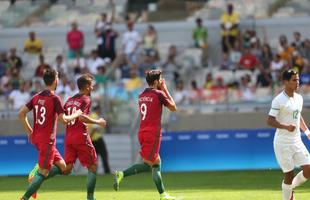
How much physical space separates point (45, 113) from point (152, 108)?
2.02m

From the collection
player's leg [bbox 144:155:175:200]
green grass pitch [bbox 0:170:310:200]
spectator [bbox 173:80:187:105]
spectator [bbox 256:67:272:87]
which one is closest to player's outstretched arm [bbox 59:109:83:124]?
player's leg [bbox 144:155:175:200]

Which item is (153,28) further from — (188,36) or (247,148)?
(247,148)

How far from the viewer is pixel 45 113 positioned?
15.1 metres

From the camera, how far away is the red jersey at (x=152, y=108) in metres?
16.2

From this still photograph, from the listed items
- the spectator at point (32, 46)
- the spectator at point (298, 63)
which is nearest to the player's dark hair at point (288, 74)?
the spectator at point (298, 63)

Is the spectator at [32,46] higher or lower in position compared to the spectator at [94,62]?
higher

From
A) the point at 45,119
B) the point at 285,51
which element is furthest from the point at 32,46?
the point at 45,119

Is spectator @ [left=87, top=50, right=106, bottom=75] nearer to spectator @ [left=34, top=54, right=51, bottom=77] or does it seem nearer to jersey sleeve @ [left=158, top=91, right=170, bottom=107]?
spectator @ [left=34, top=54, right=51, bottom=77]

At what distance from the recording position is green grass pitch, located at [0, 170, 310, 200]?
1789 centimetres

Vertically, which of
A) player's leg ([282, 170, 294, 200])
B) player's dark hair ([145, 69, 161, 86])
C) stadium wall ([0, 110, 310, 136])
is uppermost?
player's dark hair ([145, 69, 161, 86])

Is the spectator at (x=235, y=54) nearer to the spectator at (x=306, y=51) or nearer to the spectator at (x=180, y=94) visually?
the spectator at (x=306, y=51)

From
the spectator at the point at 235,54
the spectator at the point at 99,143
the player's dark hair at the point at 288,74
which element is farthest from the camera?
the spectator at the point at 235,54

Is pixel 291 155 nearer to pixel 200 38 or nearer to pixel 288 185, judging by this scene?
pixel 288 185

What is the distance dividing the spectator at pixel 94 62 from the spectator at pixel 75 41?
1042mm
